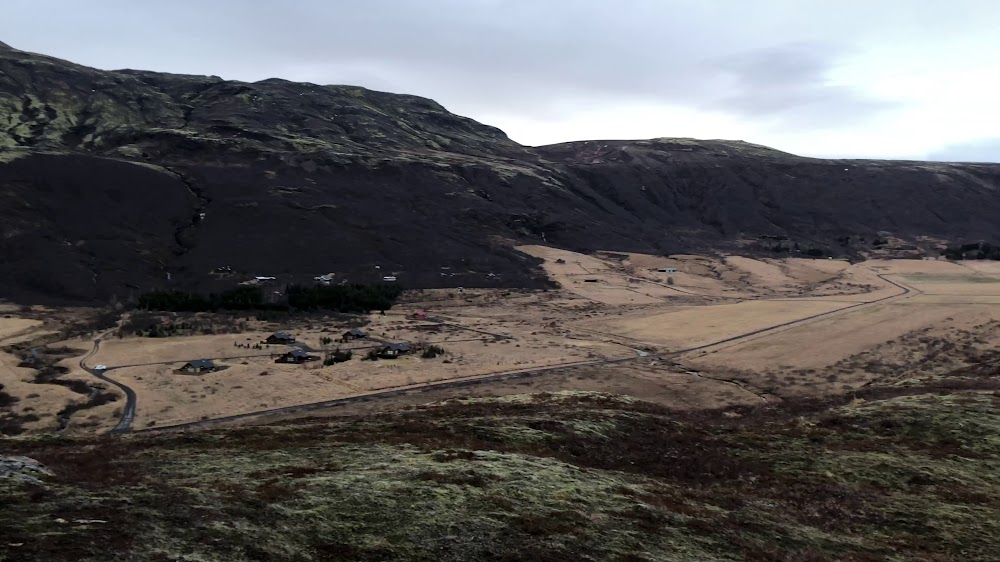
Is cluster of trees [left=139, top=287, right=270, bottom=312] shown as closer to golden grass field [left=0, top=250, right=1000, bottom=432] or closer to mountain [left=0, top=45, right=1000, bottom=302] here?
mountain [left=0, top=45, right=1000, bottom=302]

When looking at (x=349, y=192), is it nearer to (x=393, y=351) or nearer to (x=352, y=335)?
(x=352, y=335)

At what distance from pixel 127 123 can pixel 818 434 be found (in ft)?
474

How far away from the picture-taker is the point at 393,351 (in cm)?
4688

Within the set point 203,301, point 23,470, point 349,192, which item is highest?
point 349,192

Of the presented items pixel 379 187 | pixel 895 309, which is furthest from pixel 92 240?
pixel 895 309

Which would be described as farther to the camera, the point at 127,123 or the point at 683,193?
the point at 683,193

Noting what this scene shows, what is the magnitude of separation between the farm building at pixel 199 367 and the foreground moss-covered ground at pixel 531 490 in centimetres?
1717

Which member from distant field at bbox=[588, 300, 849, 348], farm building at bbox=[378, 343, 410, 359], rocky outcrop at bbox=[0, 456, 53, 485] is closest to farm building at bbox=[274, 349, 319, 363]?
farm building at bbox=[378, 343, 410, 359]

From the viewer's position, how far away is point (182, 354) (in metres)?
45.0

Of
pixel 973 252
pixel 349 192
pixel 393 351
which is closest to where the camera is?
pixel 393 351

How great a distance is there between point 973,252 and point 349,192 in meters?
105

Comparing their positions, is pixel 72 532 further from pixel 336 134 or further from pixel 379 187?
pixel 336 134

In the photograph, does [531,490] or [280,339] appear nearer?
[531,490]

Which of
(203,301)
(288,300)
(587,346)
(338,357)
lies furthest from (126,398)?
(587,346)
